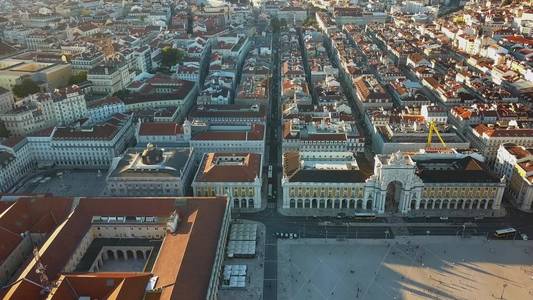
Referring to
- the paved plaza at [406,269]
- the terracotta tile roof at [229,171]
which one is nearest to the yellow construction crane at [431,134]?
the paved plaza at [406,269]

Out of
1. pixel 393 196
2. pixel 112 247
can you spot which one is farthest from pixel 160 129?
pixel 393 196

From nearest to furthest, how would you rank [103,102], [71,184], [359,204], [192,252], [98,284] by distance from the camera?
[98,284] → [192,252] → [359,204] → [71,184] → [103,102]

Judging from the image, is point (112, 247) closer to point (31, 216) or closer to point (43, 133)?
point (31, 216)

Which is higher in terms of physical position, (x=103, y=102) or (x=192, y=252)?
(x=103, y=102)

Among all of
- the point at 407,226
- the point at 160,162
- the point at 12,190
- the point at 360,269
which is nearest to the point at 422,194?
the point at 407,226

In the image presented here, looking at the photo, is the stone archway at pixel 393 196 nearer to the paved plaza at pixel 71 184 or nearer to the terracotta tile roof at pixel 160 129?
the terracotta tile roof at pixel 160 129
